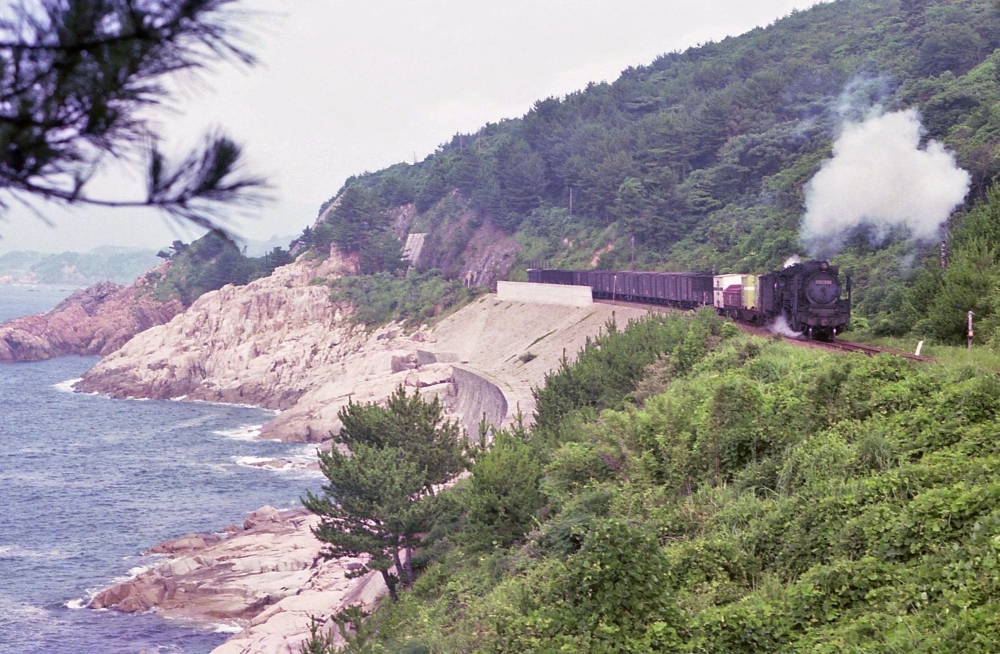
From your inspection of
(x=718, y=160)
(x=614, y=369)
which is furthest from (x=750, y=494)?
(x=718, y=160)

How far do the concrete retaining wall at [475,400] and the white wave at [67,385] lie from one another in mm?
45812

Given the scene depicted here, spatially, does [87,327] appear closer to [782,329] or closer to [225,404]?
[225,404]

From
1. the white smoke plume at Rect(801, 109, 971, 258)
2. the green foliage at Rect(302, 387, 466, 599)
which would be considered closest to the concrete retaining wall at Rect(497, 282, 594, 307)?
the white smoke plume at Rect(801, 109, 971, 258)

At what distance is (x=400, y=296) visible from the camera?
8550cm

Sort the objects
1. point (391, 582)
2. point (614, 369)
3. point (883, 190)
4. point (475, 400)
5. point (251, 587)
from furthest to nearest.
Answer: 1. point (475, 400)
2. point (883, 190)
3. point (251, 587)
4. point (614, 369)
5. point (391, 582)

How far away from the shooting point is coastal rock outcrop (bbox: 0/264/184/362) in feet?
Result: 358

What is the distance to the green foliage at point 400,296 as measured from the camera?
79875 millimetres

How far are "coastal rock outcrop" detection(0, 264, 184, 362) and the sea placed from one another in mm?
31099

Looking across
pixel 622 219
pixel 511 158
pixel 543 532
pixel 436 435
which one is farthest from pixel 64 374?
pixel 543 532

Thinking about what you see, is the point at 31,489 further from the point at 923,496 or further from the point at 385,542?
the point at 923,496

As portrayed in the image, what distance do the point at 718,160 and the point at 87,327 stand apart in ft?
267

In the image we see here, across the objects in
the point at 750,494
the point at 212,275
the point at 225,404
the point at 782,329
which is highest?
the point at 212,275

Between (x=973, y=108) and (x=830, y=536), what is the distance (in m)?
44.0

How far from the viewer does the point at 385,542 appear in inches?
963
